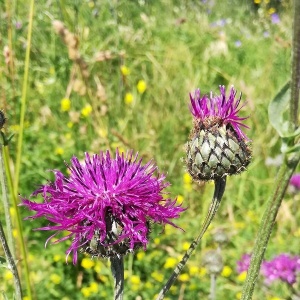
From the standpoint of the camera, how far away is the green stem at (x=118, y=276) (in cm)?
91

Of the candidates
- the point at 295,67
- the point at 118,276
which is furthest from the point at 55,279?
the point at 295,67

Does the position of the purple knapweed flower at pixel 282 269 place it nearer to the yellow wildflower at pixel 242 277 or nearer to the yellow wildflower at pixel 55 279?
the yellow wildflower at pixel 242 277

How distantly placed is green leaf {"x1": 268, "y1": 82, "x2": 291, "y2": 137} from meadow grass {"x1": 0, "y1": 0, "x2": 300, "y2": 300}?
0.96m

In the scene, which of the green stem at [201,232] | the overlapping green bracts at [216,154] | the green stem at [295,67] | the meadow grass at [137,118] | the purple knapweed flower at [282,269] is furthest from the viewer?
the meadow grass at [137,118]

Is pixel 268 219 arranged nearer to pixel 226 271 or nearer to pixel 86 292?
pixel 86 292

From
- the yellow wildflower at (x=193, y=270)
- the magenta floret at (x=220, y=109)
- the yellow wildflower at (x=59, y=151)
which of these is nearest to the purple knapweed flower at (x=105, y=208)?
the magenta floret at (x=220, y=109)

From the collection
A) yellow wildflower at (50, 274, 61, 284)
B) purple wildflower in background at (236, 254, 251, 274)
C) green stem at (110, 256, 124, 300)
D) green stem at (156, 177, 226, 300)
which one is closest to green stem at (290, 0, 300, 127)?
green stem at (156, 177, 226, 300)

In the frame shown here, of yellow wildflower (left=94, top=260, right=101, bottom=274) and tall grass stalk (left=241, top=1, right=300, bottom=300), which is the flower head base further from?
yellow wildflower (left=94, top=260, right=101, bottom=274)

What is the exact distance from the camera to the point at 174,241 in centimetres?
251

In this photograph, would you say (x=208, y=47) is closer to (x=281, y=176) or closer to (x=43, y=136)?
(x=43, y=136)

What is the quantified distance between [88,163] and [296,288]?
4.25 ft

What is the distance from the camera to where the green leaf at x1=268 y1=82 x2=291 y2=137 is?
2.30 ft

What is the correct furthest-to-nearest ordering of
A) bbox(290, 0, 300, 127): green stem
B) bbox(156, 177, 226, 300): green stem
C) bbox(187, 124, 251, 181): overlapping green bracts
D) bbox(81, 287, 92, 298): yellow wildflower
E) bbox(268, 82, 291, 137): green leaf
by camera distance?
bbox(81, 287, 92, 298): yellow wildflower → bbox(187, 124, 251, 181): overlapping green bracts → bbox(156, 177, 226, 300): green stem → bbox(268, 82, 291, 137): green leaf → bbox(290, 0, 300, 127): green stem

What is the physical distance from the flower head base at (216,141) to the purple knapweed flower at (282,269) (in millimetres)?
985
